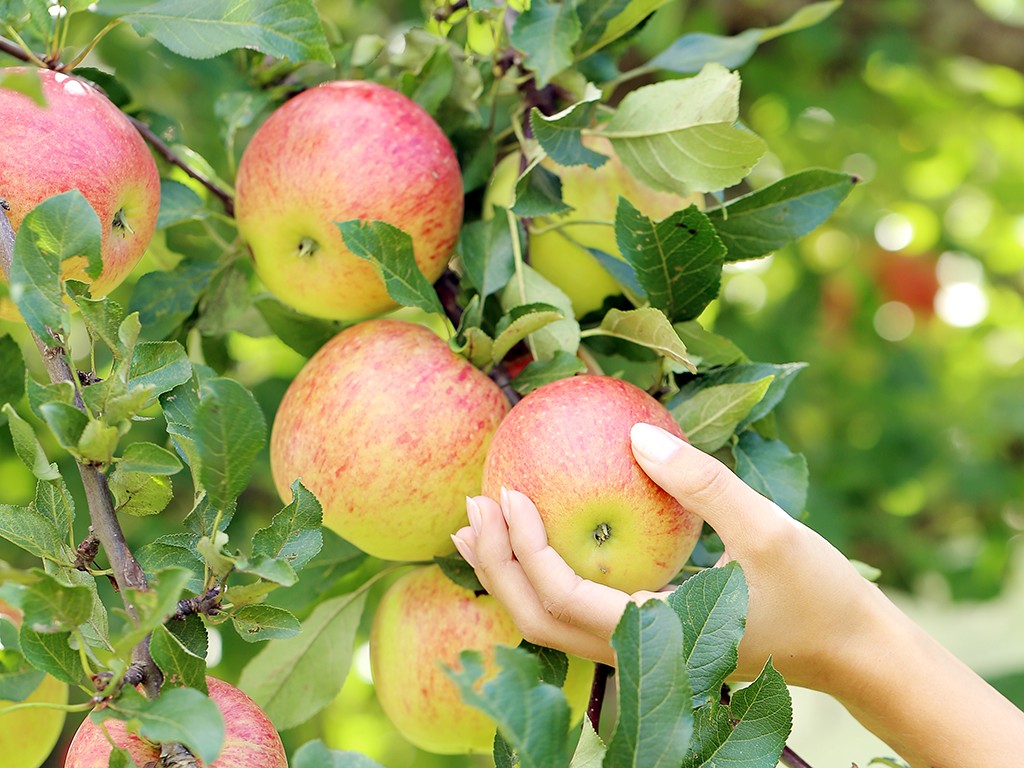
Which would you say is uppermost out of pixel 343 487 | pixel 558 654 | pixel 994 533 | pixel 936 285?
pixel 343 487

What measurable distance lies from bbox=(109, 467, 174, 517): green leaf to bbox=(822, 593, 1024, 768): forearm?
576 mm

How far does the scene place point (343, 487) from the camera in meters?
0.92

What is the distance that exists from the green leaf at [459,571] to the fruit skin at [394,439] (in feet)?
0.05

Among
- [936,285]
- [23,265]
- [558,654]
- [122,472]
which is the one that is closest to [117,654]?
[122,472]

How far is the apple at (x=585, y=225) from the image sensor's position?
1109mm

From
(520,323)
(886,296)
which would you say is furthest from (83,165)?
(886,296)

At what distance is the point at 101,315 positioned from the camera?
2.46ft

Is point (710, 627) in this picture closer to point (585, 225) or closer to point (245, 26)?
point (585, 225)

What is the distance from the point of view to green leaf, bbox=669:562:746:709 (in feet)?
2.51

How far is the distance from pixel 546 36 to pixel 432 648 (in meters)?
0.61

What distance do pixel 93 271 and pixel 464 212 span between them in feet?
1.64

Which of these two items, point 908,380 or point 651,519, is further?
point 908,380

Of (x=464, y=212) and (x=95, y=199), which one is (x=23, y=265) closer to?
(x=95, y=199)

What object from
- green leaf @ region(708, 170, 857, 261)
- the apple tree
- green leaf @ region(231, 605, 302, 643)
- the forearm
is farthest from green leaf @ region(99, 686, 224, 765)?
green leaf @ region(708, 170, 857, 261)
